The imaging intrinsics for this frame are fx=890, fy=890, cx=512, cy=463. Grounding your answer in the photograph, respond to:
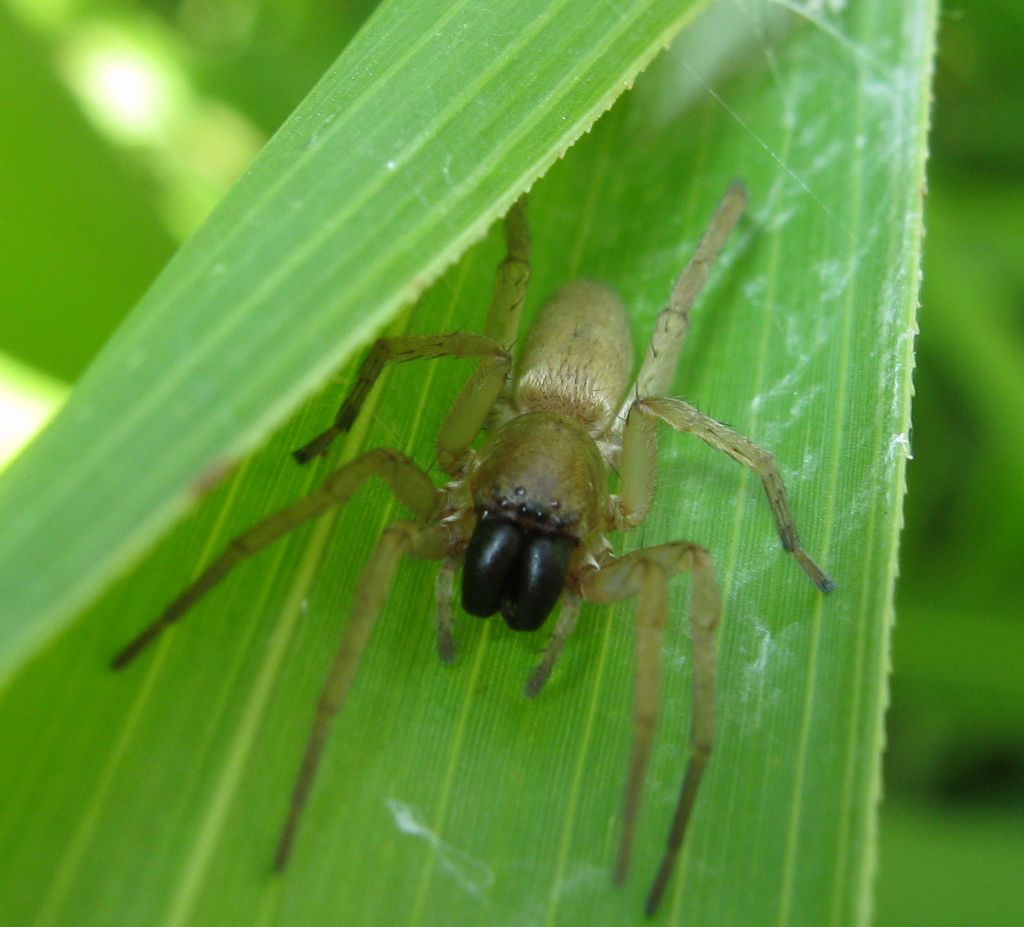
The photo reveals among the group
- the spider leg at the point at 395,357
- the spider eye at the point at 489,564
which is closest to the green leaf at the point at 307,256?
the spider leg at the point at 395,357

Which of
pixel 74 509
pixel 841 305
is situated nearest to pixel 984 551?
pixel 841 305

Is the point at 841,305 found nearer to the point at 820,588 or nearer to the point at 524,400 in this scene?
the point at 820,588

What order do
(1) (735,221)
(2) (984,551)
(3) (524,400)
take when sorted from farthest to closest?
(2) (984,551)
(3) (524,400)
(1) (735,221)

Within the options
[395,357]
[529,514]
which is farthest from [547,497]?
[395,357]

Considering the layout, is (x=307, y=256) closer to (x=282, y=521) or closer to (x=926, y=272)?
(x=282, y=521)

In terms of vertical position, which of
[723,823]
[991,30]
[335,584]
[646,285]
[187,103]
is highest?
[991,30]

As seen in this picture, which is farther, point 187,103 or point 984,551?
point 187,103
